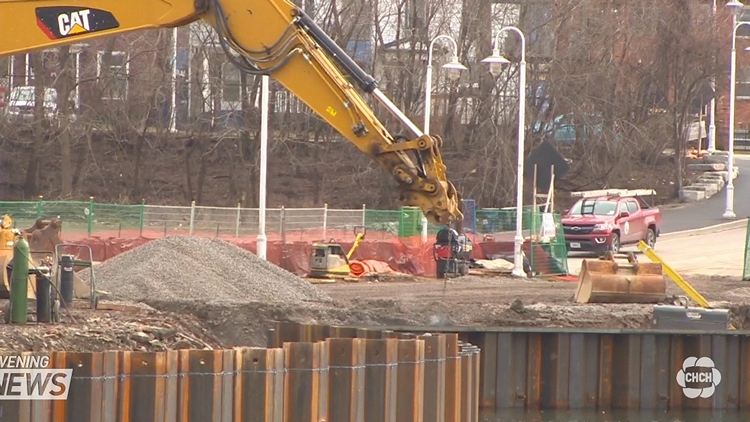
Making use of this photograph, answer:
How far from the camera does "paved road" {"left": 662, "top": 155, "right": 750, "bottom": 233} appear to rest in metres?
48.6

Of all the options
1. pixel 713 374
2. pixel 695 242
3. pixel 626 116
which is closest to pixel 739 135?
pixel 626 116

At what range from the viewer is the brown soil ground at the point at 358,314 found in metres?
17.6

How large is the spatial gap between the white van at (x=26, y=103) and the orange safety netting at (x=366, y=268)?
2500cm

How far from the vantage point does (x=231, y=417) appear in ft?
39.5

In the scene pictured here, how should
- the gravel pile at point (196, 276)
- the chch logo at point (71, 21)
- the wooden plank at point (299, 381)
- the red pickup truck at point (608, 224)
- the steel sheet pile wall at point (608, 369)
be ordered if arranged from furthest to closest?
the red pickup truck at point (608, 224)
the gravel pile at point (196, 276)
the steel sheet pile wall at point (608, 369)
the chch logo at point (71, 21)
the wooden plank at point (299, 381)

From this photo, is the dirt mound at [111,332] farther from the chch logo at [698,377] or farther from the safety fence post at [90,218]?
the safety fence post at [90,218]

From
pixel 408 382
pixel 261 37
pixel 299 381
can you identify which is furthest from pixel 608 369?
pixel 299 381

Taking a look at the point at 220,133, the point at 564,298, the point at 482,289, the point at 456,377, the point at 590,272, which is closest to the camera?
A: the point at 456,377

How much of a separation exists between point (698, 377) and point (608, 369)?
151 centimetres

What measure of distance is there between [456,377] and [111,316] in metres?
6.83

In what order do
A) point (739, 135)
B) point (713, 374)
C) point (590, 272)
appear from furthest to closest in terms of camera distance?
point (739, 135), point (590, 272), point (713, 374)

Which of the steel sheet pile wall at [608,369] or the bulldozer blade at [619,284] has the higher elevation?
the bulldozer blade at [619,284]

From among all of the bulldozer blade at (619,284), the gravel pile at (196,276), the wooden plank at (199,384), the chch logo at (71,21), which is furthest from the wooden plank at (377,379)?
the bulldozer blade at (619,284)

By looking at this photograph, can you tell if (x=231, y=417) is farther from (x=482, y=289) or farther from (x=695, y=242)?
(x=695, y=242)
